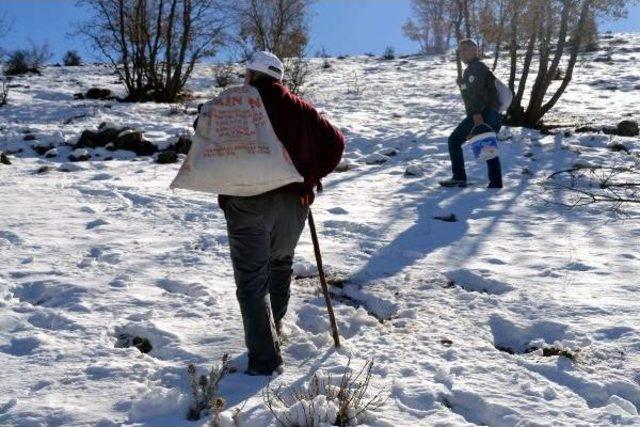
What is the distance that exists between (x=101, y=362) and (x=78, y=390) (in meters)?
0.28

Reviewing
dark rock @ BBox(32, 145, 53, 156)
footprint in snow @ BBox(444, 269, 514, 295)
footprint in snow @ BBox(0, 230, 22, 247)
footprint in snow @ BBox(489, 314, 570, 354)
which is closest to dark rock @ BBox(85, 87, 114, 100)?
dark rock @ BBox(32, 145, 53, 156)

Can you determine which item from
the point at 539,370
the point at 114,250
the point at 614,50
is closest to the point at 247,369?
the point at 539,370

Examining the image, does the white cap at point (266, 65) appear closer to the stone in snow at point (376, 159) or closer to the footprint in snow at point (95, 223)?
the footprint in snow at point (95, 223)

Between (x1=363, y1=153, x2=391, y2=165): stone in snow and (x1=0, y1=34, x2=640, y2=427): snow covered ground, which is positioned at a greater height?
(x1=363, y1=153, x2=391, y2=165): stone in snow

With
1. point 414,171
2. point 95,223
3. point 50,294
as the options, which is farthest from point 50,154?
point 50,294

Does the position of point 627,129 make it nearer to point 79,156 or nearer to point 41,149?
point 79,156

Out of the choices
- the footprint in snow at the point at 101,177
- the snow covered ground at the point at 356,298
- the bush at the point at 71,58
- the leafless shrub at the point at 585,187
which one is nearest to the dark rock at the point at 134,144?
the snow covered ground at the point at 356,298

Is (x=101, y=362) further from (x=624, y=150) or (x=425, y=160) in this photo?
(x=624, y=150)

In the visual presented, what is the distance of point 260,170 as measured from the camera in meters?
2.87

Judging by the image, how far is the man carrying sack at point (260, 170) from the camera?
2871 millimetres

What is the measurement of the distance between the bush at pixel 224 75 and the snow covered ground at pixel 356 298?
9432 mm

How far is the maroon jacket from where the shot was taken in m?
2.99

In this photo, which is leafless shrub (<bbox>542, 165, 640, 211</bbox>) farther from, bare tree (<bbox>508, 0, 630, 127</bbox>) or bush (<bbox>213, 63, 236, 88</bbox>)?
bush (<bbox>213, 63, 236, 88</bbox>)

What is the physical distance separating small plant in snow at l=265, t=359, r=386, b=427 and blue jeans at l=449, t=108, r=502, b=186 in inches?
182
